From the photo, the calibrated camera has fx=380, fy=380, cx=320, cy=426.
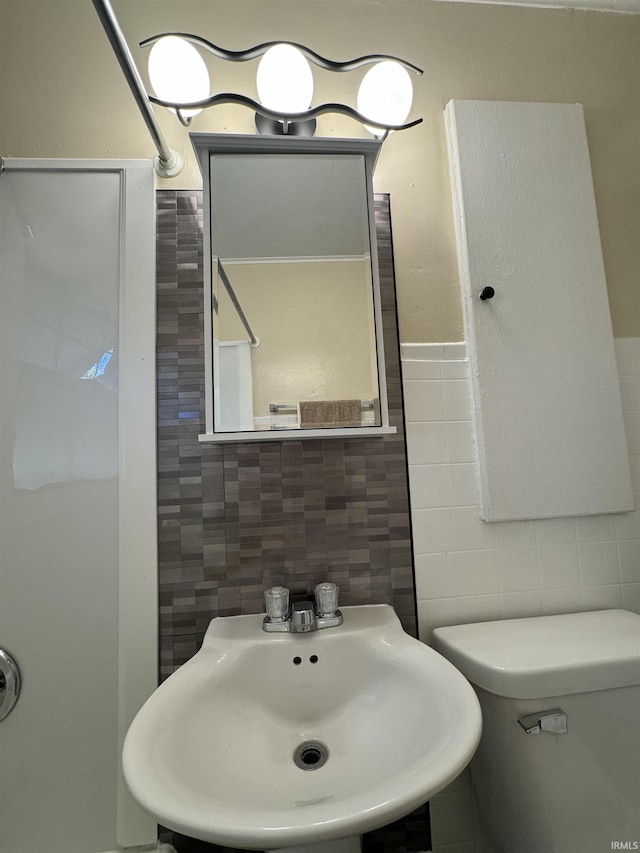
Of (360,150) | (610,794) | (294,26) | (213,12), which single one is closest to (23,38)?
(213,12)

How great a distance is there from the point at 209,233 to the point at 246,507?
2.04ft

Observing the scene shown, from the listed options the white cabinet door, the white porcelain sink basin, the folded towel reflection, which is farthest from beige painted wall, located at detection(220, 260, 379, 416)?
the white porcelain sink basin

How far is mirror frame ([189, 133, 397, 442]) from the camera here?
80cm

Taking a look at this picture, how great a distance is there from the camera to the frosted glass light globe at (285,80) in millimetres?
831

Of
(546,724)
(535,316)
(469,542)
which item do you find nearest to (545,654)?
(546,724)

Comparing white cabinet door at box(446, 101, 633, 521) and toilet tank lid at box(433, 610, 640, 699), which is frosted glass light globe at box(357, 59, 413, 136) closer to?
white cabinet door at box(446, 101, 633, 521)

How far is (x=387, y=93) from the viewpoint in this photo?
882mm

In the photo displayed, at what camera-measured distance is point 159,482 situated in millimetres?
867

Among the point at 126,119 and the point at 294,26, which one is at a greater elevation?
the point at 294,26

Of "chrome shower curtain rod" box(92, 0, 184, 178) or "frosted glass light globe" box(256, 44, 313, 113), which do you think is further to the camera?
"frosted glass light globe" box(256, 44, 313, 113)

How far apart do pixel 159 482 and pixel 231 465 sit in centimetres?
17

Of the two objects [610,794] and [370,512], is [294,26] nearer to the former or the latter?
[370,512]

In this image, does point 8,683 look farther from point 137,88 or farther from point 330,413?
point 137,88

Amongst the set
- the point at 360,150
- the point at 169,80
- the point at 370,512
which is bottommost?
the point at 370,512
